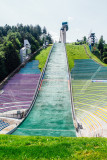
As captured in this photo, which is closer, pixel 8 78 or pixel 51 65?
pixel 8 78

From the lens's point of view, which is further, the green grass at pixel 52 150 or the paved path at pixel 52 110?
the paved path at pixel 52 110

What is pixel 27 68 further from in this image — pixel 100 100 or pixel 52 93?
pixel 100 100

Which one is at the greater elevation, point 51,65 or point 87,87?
point 51,65

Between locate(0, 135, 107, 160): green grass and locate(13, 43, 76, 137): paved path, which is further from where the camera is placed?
locate(13, 43, 76, 137): paved path

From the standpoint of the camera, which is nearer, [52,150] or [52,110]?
[52,150]

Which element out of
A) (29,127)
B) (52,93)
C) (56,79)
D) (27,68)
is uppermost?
(27,68)

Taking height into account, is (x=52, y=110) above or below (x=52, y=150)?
below

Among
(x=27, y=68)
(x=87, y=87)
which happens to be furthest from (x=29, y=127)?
(x=27, y=68)

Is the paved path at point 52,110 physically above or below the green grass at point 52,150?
below
